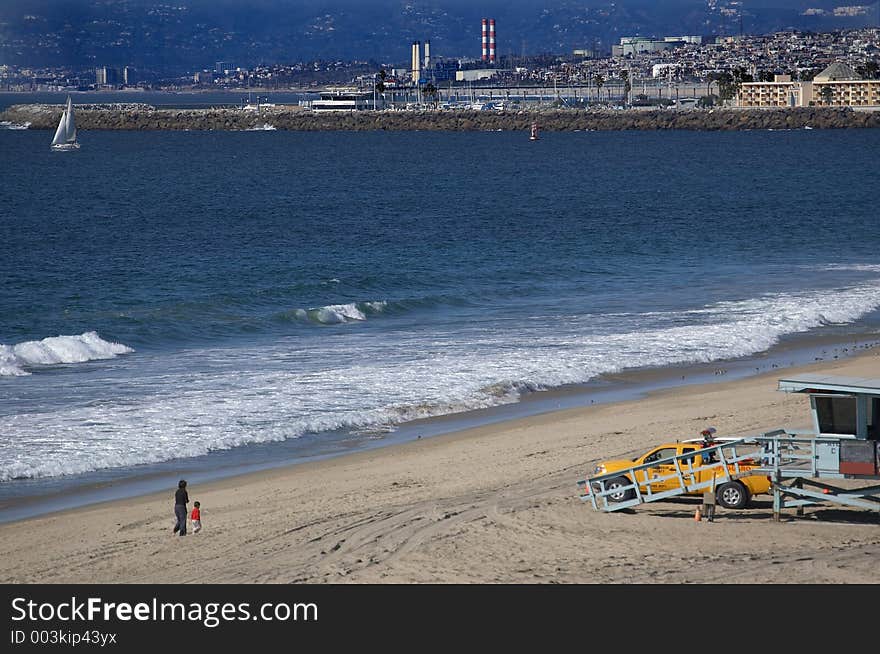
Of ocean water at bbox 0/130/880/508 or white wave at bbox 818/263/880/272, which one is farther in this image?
white wave at bbox 818/263/880/272

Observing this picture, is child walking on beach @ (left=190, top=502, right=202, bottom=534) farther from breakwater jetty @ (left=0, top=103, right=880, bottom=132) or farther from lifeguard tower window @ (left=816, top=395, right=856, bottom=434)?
breakwater jetty @ (left=0, top=103, right=880, bottom=132)

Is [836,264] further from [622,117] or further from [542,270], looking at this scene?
[622,117]

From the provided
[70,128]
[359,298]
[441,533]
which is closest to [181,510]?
[441,533]

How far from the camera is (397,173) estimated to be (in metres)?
108

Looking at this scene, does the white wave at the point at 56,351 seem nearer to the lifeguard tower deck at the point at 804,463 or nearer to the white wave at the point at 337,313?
the white wave at the point at 337,313

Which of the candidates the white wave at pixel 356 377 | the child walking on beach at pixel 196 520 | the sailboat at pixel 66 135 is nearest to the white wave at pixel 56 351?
the white wave at pixel 356 377

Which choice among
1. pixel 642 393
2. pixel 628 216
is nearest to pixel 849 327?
pixel 642 393

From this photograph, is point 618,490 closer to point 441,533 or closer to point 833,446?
point 441,533

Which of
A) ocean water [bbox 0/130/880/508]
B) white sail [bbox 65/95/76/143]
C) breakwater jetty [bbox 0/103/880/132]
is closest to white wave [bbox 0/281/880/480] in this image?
ocean water [bbox 0/130/880/508]

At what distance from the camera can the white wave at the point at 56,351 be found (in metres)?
32.2

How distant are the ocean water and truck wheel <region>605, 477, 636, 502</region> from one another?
6808mm

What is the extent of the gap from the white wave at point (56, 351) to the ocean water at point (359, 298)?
70mm

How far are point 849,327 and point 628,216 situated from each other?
34.7 metres

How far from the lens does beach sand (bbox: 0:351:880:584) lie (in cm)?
1656
